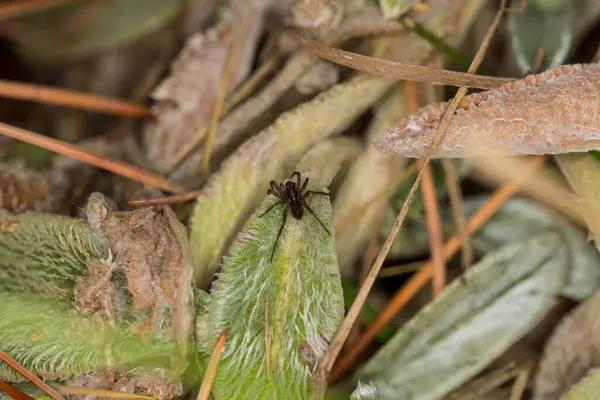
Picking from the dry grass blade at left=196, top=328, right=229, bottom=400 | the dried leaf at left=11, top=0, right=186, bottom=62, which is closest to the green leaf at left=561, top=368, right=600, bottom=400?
the dry grass blade at left=196, top=328, right=229, bottom=400

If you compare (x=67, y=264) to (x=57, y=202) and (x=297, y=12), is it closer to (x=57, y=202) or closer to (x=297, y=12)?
(x=57, y=202)

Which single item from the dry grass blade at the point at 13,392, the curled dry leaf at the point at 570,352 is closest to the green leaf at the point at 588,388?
the curled dry leaf at the point at 570,352

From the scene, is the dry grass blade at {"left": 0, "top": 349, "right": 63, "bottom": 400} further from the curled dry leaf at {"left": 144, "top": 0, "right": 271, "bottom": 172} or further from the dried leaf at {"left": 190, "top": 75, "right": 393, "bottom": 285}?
the curled dry leaf at {"left": 144, "top": 0, "right": 271, "bottom": 172}

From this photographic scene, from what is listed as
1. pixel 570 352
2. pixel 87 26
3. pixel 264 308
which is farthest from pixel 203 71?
pixel 570 352

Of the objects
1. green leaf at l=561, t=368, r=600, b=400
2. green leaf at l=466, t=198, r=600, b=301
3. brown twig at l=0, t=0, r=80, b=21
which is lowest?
green leaf at l=561, t=368, r=600, b=400

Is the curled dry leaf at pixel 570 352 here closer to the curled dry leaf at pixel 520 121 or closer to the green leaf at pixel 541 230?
the green leaf at pixel 541 230

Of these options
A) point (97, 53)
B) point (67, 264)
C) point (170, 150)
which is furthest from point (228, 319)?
point (97, 53)

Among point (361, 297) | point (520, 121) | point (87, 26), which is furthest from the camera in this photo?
point (87, 26)

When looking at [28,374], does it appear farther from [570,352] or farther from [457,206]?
[570,352]
